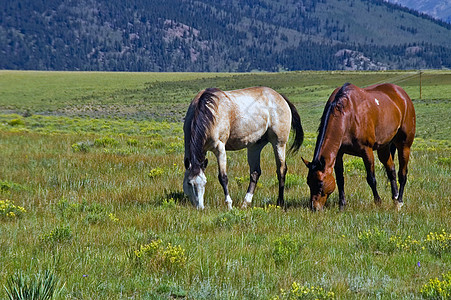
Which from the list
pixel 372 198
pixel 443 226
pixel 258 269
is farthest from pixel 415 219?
pixel 258 269

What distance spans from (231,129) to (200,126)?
1.03m

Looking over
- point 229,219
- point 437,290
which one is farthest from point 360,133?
point 437,290

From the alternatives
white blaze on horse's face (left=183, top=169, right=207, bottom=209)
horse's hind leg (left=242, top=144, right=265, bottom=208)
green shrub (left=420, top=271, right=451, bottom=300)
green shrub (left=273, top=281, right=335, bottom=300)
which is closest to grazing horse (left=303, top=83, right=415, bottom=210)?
horse's hind leg (left=242, top=144, right=265, bottom=208)

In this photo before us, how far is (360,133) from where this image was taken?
8008 mm

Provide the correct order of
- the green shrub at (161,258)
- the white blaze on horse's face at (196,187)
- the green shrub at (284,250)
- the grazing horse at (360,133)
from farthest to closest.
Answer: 1. the white blaze on horse's face at (196,187)
2. the grazing horse at (360,133)
3. the green shrub at (284,250)
4. the green shrub at (161,258)

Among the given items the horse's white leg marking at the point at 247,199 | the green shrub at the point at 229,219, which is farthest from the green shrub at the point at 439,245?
the horse's white leg marking at the point at 247,199

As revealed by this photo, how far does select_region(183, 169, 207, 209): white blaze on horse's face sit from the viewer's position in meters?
7.89

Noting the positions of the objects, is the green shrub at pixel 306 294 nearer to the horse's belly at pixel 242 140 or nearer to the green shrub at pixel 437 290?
the green shrub at pixel 437 290

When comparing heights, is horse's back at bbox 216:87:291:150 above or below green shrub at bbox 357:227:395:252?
above

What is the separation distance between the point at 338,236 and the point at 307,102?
177ft

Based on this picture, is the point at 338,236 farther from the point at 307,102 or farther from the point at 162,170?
the point at 307,102

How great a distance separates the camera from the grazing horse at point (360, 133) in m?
7.73

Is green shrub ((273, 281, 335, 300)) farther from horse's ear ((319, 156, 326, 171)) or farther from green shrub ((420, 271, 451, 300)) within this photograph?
horse's ear ((319, 156, 326, 171))

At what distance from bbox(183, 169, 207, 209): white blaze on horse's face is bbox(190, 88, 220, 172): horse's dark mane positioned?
172mm
